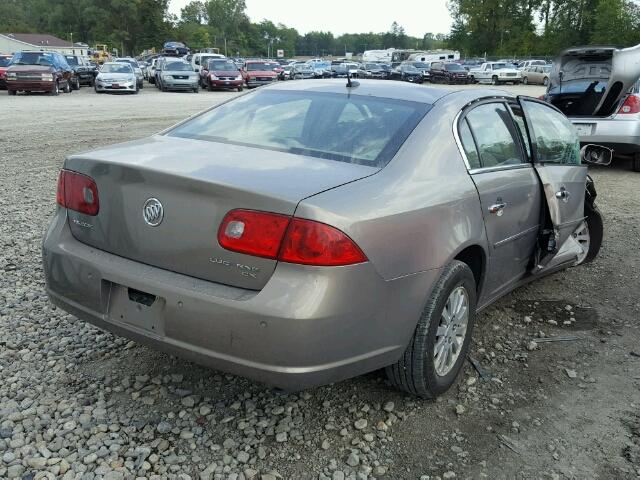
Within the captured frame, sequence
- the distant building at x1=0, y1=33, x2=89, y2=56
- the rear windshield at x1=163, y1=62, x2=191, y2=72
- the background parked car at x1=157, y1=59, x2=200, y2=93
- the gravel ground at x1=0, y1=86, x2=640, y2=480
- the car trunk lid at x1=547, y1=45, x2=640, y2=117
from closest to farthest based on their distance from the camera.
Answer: the gravel ground at x1=0, y1=86, x2=640, y2=480 → the car trunk lid at x1=547, y1=45, x2=640, y2=117 → the background parked car at x1=157, y1=59, x2=200, y2=93 → the rear windshield at x1=163, y1=62, x2=191, y2=72 → the distant building at x1=0, y1=33, x2=89, y2=56

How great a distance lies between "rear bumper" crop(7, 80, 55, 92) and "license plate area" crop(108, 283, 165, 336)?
940 inches

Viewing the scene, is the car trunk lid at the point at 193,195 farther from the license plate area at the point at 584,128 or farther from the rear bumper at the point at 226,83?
the rear bumper at the point at 226,83

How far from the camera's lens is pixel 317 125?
3.39 metres

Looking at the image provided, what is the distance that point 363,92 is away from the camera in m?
3.66

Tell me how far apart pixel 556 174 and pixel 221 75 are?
94.7 ft

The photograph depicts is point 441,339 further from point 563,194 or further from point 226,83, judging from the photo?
point 226,83

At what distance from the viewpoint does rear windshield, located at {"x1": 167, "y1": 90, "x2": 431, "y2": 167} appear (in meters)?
3.09

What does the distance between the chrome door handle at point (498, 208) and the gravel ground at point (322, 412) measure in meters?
0.89

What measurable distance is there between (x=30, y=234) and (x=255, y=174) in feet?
13.0

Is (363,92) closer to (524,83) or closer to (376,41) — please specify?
(524,83)

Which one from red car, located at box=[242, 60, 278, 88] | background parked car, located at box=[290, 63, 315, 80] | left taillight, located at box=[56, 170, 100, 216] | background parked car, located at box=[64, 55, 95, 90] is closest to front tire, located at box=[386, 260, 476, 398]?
left taillight, located at box=[56, 170, 100, 216]

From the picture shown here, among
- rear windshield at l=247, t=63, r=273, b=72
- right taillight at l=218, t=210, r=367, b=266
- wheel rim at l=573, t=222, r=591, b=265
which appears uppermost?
right taillight at l=218, t=210, r=367, b=266

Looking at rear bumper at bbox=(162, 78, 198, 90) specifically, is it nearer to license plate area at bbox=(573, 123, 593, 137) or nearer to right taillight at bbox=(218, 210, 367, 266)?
license plate area at bbox=(573, 123, 593, 137)

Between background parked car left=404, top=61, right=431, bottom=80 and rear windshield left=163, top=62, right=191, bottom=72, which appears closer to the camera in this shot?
rear windshield left=163, top=62, right=191, bottom=72
